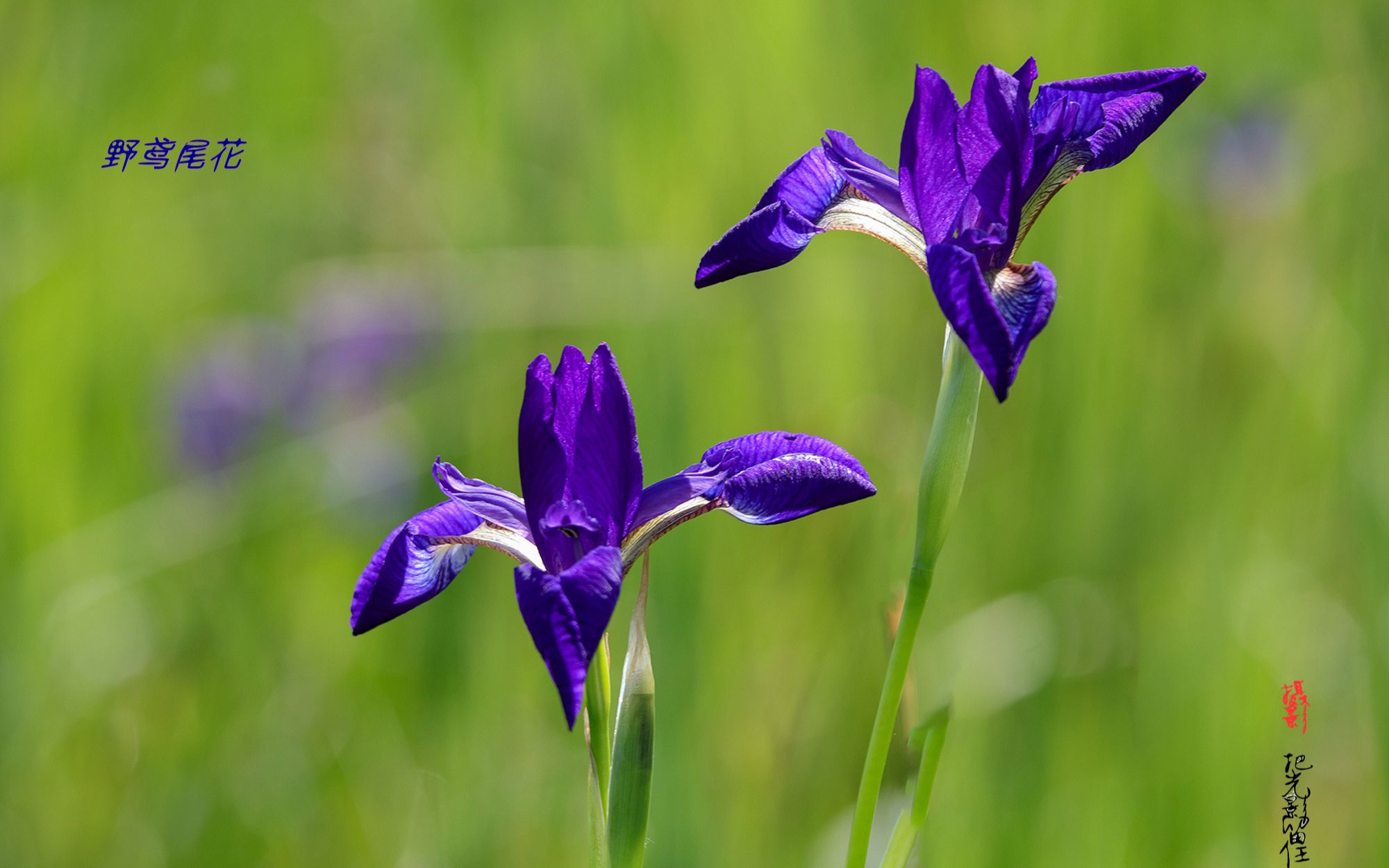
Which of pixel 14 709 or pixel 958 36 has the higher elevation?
pixel 958 36

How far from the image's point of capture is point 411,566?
2.11 ft

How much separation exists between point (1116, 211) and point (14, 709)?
1798 mm

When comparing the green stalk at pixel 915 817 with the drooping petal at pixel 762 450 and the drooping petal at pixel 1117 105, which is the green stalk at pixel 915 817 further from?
the drooping petal at pixel 1117 105

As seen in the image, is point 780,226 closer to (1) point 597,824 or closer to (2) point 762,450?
(2) point 762,450

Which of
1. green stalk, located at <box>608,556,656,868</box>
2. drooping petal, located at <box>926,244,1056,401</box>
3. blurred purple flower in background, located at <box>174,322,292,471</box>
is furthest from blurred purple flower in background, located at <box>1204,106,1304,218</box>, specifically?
green stalk, located at <box>608,556,656,868</box>

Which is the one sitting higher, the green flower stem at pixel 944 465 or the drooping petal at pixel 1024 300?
the drooping petal at pixel 1024 300

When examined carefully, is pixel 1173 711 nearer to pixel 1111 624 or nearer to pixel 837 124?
pixel 1111 624

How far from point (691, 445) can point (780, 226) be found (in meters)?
0.98

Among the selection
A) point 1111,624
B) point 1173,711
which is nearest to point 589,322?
point 1111,624

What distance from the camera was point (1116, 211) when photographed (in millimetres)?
1948

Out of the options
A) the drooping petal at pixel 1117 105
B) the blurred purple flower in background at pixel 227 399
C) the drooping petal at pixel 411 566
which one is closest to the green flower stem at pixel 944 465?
the drooping petal at pixel 1117 105

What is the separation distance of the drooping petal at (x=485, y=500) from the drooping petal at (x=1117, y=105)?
0.36 meters

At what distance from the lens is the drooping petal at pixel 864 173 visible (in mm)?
678

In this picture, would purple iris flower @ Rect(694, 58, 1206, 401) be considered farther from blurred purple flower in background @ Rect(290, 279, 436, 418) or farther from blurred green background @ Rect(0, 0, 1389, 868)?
blurred purple flower in background @ Rect(290, 279, 436, 418)
